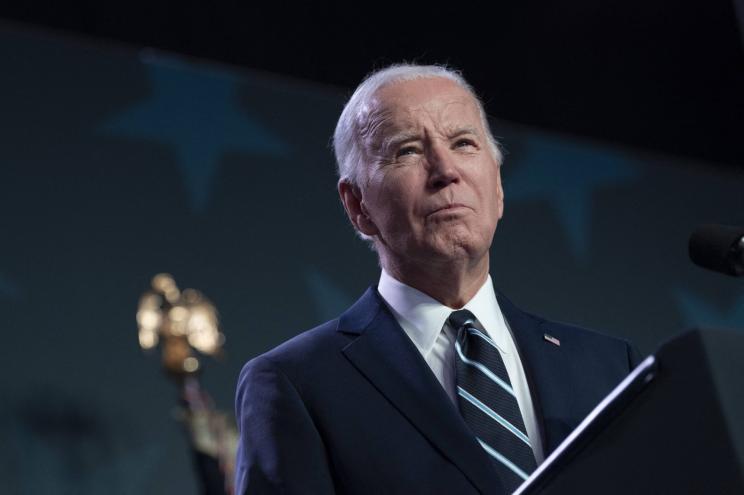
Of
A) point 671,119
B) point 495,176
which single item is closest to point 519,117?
point 671,119

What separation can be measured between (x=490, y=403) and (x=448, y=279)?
228 mm

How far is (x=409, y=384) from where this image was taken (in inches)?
58.8

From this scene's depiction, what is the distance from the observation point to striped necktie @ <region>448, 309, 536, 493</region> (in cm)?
143

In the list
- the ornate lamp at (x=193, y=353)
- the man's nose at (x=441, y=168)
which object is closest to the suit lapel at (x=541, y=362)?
the man's nose at (x=441, y=168)

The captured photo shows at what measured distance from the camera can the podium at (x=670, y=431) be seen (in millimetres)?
880

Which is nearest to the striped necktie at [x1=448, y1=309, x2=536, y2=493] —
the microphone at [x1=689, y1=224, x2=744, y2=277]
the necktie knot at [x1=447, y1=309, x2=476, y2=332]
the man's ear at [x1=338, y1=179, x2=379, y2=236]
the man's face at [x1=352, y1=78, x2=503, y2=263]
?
the necktie knot at [x1=447, y1=309, x2=476, y2=332]

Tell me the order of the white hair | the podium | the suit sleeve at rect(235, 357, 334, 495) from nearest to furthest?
the podium < the suit sleeve at rect(235, 357, 334, 495) < the white hair

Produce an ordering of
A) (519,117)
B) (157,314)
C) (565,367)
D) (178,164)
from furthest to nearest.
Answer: (519,117) → (178,164) → (157,314) → (565,367)

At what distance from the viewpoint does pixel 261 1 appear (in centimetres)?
366

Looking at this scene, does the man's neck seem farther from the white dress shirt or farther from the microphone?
the microphone

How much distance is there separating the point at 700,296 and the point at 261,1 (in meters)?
2.07

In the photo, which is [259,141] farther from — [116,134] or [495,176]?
[495,176]

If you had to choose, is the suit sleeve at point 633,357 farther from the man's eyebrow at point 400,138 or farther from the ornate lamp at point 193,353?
the ornate lamp at point 193,353

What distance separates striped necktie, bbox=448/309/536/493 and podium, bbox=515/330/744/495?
1.47 feet
